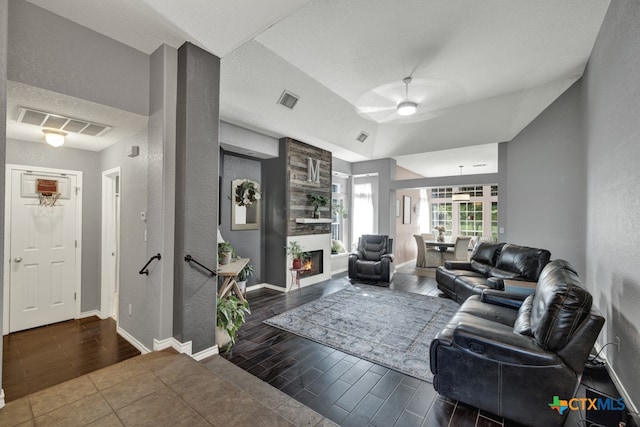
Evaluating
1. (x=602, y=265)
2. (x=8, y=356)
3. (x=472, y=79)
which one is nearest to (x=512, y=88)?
(x=472, y=79)

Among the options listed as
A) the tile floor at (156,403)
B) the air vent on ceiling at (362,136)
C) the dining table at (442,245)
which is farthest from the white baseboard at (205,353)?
the dining table at (442,245)

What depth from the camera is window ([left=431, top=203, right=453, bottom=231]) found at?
1013 centimetres

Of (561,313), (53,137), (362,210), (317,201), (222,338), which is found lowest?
(222,338)

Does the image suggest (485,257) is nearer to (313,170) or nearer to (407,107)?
(407,107)

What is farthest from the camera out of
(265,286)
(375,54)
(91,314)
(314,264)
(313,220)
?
(314,264)

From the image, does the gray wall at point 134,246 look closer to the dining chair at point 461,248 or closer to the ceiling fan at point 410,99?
the ceiling fan at point 410,99

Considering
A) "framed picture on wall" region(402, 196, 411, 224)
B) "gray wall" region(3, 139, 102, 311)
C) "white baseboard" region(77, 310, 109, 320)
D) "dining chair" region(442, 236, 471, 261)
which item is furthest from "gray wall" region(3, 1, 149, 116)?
"framed picture on wall" region(402, 196, 411, 224)

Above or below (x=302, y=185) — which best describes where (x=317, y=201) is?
below

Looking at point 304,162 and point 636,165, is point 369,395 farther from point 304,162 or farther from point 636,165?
point 304,162

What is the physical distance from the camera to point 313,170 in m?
5.64

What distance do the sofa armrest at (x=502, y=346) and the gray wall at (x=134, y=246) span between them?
8.57 feet

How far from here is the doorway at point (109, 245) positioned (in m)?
3.61

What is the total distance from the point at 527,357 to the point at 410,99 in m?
3.96

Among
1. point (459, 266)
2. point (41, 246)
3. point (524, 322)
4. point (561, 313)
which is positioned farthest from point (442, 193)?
point (41, 246)
